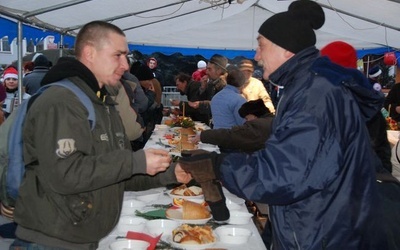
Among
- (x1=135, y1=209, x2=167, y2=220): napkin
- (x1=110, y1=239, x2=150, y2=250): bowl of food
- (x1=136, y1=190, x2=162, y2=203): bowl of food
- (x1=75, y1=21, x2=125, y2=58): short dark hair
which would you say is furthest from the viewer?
(x1=136, y1=190, x2=162, y2=203): bowl of food

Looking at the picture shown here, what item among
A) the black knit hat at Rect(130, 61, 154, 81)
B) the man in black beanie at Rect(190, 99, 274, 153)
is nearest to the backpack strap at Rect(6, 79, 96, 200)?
the man in black beanie at Rect(190, 99, 274, 153)

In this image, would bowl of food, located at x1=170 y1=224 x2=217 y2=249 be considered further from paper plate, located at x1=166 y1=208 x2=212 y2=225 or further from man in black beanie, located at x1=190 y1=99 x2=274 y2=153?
man in black beanie, located at x1=190 y1=99 x2=274 y2=153

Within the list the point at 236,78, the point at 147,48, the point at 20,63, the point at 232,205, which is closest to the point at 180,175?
the point at 232,205

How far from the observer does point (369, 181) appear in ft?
6.93

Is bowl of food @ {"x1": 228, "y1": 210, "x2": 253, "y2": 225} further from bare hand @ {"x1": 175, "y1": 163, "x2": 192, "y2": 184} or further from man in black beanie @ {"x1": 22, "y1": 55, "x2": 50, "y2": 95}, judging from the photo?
man in black beanie @ {"x1": 22, "y1": 55, "x2": 50, "y2": 95}

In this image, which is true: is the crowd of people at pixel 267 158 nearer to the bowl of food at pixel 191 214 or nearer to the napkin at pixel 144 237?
the napkin at pixel 144 237

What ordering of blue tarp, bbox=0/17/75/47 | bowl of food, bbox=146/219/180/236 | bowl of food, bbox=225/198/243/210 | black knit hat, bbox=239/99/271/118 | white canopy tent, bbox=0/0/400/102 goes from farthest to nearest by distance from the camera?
white canopy tent, bbox=0/0/400/102 < blue tarp, bbox=0/17/75/47 < black knit hat, bbox=239/99/271/118 < bowl of food, bbox=225/198/243/210 < bowl of food, bbox=146/219/180/236

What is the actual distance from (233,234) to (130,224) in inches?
22.3

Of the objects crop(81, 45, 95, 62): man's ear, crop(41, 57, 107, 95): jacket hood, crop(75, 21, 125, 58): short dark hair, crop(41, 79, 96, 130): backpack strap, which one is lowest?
crop(41, 79, 96, 130): backpack strap

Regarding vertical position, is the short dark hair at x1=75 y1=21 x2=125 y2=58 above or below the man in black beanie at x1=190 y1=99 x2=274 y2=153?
above

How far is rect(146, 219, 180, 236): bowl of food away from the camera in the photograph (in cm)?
288

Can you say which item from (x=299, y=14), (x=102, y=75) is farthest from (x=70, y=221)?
(x=299, y=14)

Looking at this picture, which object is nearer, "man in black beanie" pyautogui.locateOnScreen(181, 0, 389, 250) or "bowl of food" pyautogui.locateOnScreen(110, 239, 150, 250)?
"man in black beanie" pyautogui.locateOnScreen(181, 0, 389, 250)

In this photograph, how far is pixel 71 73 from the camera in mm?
2180
